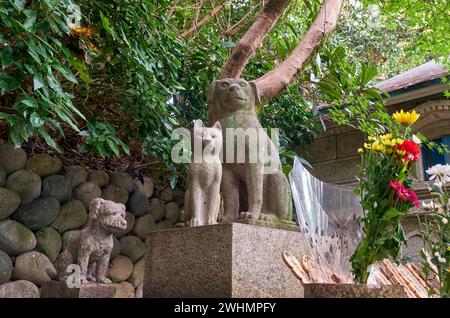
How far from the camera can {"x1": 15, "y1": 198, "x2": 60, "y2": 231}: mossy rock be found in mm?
4574

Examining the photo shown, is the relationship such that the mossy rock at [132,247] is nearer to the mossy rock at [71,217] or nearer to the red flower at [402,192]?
the mossy rock at [71,217]

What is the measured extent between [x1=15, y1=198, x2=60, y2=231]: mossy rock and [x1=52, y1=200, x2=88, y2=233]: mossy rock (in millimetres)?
80

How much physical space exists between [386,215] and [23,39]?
8.56 ft

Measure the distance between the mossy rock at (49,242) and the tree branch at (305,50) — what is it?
2.80 m

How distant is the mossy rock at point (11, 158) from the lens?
182 inches

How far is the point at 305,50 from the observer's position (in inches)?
197

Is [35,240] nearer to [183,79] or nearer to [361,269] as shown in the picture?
[183,79]

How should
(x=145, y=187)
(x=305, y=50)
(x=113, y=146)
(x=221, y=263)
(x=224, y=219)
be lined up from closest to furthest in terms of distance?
(x=221, y=263) → (x=224, y=219) → (x=113, y=146) → (x=305, y=50) → (x=145, y=187)

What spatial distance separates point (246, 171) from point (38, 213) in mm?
2554

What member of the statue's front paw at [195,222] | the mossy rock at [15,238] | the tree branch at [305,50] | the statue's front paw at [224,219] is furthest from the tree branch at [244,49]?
the mossy rock at [15,238]

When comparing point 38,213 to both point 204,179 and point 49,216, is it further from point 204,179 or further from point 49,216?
point 204,179

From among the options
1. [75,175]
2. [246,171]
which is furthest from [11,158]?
[246,171]
